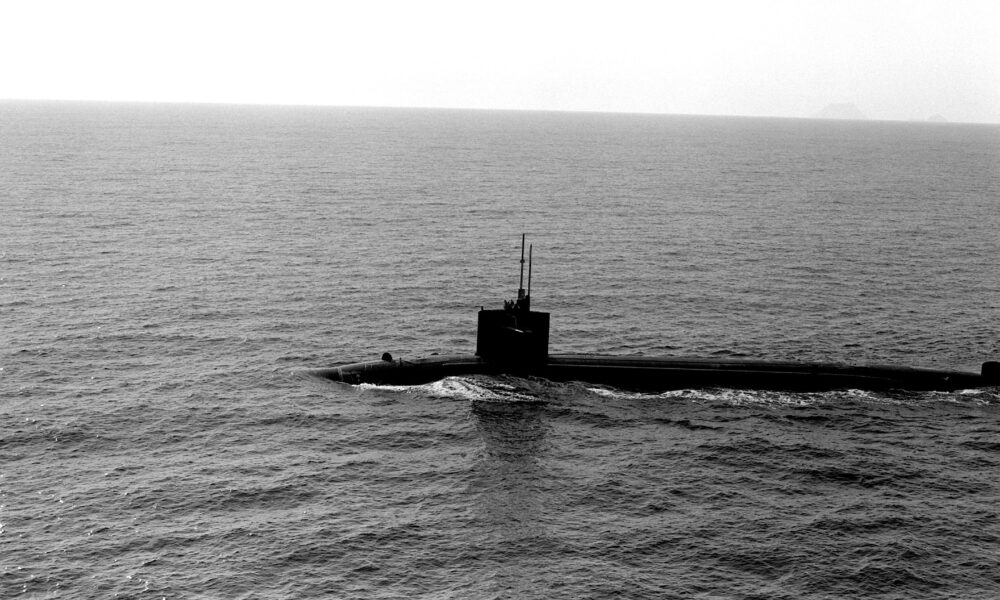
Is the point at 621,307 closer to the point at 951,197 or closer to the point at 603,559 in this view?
the point at 603,559

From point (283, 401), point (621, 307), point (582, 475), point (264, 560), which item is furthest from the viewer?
point (621, 307)

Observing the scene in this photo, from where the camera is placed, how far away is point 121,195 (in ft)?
490

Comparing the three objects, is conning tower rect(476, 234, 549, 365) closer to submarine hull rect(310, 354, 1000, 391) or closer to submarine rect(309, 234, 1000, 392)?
submarine rect(309, 234, 1000, 392)

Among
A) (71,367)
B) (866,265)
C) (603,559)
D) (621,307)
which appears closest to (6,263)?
(71,367)

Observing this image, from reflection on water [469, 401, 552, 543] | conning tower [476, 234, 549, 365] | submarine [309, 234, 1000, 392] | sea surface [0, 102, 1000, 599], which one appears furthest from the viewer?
conning tower [476, 234, 549, 365]

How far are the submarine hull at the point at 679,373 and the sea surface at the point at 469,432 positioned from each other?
47.5 inches

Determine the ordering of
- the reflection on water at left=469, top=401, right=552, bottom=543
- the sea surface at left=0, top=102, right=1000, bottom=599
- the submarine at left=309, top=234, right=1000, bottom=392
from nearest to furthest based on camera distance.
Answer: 1. the sea surface at left=0, top=102, right=1000, bottom=599
2. the reflection on water at left=469, top=401, right=552, bottom=543
3. the submarine at left=309, top=234, right=1000, bottom=392

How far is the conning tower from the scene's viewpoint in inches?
2625

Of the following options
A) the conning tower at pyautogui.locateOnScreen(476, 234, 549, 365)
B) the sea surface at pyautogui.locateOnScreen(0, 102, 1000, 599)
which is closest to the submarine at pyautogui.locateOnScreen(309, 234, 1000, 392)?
the conning tower at pyautogui.locateOnScreen(476, 234, 549, 365)

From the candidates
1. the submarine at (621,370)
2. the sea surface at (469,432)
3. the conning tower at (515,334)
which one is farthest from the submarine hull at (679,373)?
the sea surface at (469,432)

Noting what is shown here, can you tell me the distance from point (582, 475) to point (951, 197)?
13652 centimetres

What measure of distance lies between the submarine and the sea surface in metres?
1.27

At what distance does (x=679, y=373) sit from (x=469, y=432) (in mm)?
15484

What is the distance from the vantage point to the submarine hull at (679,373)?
2584 inches
